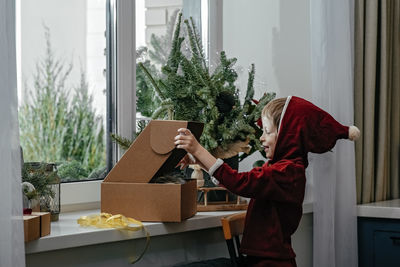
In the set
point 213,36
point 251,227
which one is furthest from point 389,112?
point 251,227

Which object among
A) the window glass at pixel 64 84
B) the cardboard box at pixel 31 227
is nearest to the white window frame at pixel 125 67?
the window glass at pixel 64 84

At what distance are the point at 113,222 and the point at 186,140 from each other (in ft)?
1.02

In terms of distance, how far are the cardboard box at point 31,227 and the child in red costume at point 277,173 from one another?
45cm

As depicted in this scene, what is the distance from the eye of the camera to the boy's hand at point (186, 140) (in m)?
1.76

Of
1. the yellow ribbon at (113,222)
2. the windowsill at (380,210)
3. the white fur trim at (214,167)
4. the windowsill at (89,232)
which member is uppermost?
the white fur trim at (214,167)

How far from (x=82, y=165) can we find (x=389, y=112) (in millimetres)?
1401

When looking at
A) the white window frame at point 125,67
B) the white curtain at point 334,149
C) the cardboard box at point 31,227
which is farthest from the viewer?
the white curtain at point 334,149

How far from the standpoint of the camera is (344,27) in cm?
244

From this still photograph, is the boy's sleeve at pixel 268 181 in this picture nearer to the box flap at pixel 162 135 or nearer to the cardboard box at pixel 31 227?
the box flap at pixel 162 135

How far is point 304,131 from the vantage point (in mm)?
1844

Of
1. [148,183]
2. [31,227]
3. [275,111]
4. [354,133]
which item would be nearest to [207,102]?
[275,111]

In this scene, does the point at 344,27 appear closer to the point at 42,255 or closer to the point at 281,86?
the point at 281,86

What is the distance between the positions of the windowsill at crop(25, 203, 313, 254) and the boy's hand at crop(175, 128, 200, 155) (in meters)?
0.26

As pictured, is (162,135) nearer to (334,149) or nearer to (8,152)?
(8,152)
